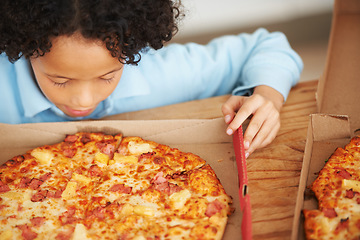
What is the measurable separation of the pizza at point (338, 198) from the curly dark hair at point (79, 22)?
0.58 meters

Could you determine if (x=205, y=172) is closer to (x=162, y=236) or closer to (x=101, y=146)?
(x=162, y=236)

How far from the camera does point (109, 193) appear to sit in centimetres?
108

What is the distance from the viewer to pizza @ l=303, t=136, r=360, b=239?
862 mm

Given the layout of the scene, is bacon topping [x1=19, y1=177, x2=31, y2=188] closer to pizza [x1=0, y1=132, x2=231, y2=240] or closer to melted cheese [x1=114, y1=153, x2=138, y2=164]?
pizza [x1=0, y1=132, x2=231, y2=240]

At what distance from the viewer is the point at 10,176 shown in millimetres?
1142

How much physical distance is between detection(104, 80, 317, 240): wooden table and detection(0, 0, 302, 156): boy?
4cm

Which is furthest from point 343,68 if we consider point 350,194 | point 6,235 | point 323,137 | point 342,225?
point 6,235

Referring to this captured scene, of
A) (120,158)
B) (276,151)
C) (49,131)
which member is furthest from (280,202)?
(49,131)

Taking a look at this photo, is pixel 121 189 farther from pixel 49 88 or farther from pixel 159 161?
pixel 49 88

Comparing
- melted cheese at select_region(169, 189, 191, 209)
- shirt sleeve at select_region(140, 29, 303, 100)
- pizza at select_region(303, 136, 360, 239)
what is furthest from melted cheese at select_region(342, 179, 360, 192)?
shirt sleeve at select_region(140, 29, 303, 100)

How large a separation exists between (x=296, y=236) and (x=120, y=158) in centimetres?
53

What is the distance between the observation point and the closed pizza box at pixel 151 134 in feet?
3.94

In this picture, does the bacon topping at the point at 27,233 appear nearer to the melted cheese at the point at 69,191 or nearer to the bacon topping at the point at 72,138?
the melted cheese at the point at 69,191

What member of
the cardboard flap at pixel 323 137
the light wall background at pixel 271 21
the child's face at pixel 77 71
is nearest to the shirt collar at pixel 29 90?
the child's face at pixel 77 71
